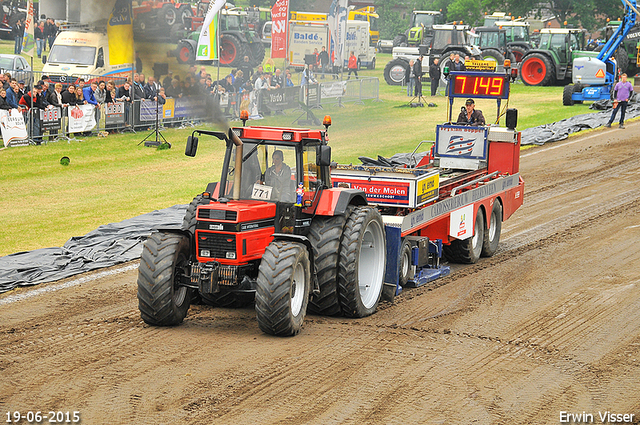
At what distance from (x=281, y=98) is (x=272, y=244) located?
20023 mm

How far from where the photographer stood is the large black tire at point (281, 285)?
26.9 ft

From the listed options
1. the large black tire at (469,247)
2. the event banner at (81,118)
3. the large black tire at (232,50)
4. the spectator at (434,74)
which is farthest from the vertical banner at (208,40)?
the large black tire at (232,50)

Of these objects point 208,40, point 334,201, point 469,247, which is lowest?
point 469,247

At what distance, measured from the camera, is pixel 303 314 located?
28.6 ft

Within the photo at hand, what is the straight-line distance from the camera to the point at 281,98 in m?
28.0

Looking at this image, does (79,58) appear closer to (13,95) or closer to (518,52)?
(13,95)

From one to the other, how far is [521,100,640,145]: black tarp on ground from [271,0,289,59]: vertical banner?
9.66m

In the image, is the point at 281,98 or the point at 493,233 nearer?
the point at 493,233

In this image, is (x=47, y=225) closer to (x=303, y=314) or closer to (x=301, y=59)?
(x=303, y=314)

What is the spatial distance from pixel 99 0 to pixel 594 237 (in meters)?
10.4

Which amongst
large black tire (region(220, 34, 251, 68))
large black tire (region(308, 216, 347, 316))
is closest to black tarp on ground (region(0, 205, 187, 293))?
large black tire (region(308, 216, 347, 316))

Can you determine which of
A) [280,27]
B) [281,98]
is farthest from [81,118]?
[280,27]

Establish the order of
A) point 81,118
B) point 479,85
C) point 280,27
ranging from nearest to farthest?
point 479,85 < point 81,118 < point 280,27

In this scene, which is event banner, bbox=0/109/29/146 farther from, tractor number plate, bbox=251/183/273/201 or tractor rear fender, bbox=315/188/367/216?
tractor rear fender, bbox=315/188/367/216
